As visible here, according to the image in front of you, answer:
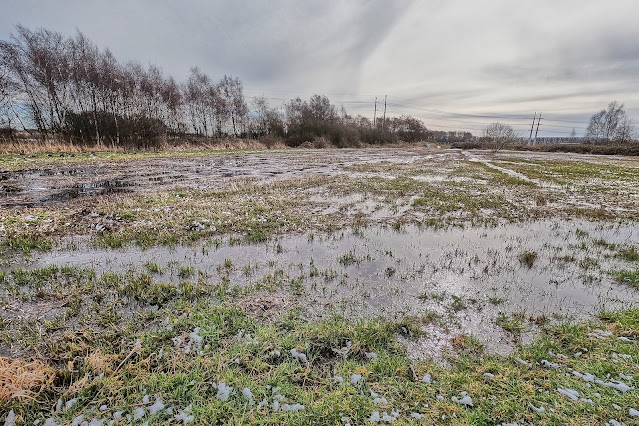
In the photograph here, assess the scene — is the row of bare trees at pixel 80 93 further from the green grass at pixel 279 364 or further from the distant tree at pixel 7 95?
the green grass at pixel 279 364

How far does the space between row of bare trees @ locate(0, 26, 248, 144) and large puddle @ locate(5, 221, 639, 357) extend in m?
35.7

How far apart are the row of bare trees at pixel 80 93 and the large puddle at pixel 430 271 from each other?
1404 inches

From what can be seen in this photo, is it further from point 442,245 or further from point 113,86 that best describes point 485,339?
point 113,86

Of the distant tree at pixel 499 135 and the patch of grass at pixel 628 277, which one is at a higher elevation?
the distant tree at pixel 499 135

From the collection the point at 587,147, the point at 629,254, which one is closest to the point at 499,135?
the point at 587,147

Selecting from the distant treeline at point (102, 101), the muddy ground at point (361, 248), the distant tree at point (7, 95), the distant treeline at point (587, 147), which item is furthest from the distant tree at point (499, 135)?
the distant tree at point (7, 95)

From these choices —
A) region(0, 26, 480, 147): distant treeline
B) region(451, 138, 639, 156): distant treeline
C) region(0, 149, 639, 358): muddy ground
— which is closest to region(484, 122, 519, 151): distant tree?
region(451, 138, 639, 156): distant treeline

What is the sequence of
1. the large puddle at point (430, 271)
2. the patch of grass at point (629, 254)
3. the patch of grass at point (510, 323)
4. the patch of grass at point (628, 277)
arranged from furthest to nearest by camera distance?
the patch of grass at point (629, 254) < the patch of grass at point (628, 277) < the large puddle at point (430, 271) < the patch of grass at point (510, 323)

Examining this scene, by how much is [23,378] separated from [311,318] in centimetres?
313

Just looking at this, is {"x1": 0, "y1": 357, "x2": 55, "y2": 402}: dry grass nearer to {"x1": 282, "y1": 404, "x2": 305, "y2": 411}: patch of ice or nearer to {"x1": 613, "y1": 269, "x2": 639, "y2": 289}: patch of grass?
{"x1": 282, "y1": 404, "x2": 305, "y2": 411}: patch of ice

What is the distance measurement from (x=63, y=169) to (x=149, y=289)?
1978cm

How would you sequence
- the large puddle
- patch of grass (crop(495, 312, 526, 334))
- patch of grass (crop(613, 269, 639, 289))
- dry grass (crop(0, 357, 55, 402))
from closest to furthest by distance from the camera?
dry grass (crop(0, 357, 55, 402)) → patch of grass (crop(495, 312, 526, 334)) → the large puddle → patch of grass (crop(613, 269, 639, 289))

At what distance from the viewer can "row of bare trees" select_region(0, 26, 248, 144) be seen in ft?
91.2

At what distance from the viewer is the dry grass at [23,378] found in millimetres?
2586
